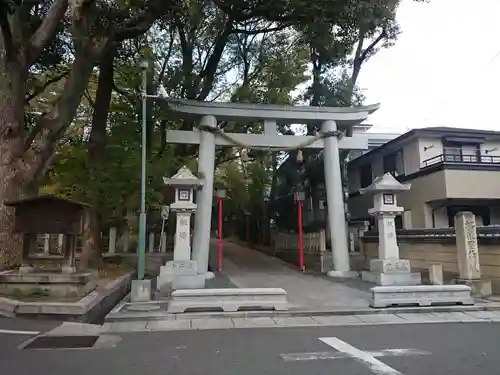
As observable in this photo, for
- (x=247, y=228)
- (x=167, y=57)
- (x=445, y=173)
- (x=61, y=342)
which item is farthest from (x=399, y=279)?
(x=247, y=228)

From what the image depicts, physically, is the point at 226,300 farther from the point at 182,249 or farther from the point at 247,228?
the point at 247,228

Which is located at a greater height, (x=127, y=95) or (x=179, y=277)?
(x=127, y=95)

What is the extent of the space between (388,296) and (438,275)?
369cm

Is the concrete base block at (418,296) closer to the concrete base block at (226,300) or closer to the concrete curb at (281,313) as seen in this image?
the concrete curb at (281,313)

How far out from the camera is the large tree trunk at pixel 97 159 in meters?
15.3

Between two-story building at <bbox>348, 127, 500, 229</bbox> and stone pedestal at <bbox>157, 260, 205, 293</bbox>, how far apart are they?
38.8ft

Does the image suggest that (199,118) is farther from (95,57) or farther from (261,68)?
(261,68)

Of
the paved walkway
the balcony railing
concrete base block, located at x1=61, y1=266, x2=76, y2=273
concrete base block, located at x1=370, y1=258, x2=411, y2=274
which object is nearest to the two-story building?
the balcony railing

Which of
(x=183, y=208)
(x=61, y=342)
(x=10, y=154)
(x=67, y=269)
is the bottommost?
(x=61, y=342)

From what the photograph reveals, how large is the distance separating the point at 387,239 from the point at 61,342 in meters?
10.7

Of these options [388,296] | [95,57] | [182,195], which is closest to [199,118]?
[182,195]

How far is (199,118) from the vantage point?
1672cm

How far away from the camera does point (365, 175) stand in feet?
86.4

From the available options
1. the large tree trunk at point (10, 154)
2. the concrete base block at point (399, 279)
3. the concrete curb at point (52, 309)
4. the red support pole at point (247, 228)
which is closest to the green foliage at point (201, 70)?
the large tree trunk at point (10, 154)
